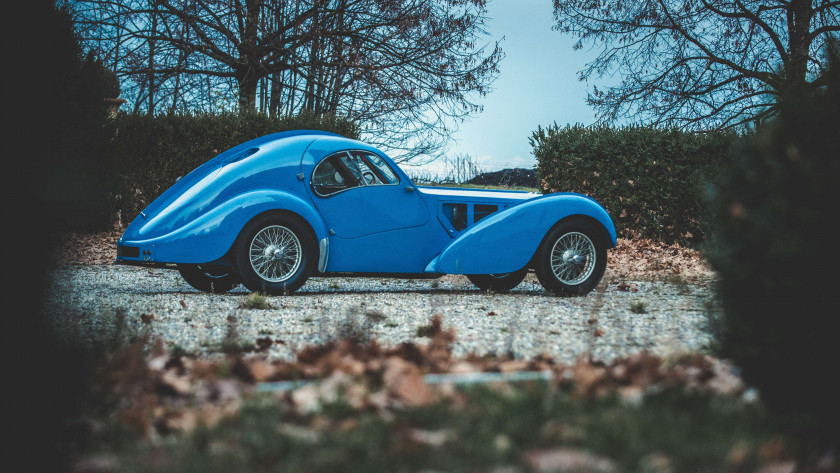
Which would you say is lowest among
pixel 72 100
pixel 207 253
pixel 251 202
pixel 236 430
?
pixel 236 430

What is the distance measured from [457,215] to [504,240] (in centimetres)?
78

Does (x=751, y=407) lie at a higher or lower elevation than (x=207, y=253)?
lower

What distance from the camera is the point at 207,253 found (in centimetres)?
729

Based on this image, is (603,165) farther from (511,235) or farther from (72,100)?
(72,100)

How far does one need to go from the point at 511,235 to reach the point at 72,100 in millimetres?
6889

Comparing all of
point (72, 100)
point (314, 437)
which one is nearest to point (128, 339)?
point (314, 437)

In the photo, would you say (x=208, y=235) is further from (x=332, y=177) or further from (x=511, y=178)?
(x=511, y=178)

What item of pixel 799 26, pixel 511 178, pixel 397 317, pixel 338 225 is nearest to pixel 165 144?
pixel 338 225

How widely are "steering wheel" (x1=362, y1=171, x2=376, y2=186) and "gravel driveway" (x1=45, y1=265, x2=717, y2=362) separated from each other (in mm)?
1173

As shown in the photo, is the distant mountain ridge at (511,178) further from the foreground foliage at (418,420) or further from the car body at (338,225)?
the foreground foliage at (418,420)

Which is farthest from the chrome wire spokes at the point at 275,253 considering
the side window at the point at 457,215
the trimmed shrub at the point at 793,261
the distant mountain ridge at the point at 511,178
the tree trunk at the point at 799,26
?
the distant mountain ridge at the point at 511,178

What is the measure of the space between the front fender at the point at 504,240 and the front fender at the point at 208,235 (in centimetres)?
187

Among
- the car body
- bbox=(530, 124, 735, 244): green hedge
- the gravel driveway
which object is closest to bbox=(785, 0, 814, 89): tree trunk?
bbox=(530, 124, 735, 244): green hedge

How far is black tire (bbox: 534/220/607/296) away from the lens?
780 cm
